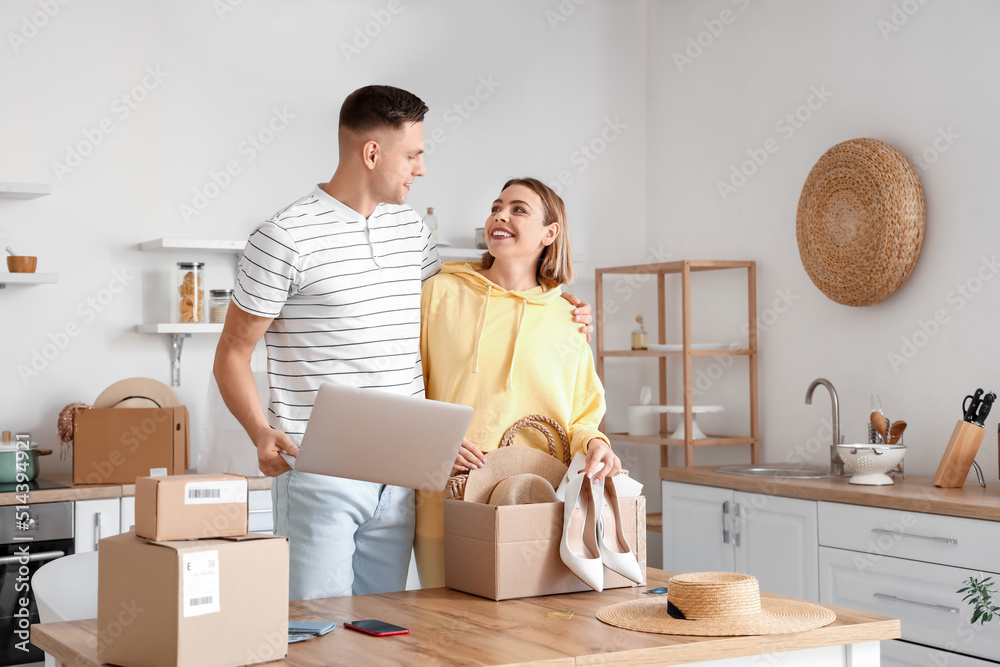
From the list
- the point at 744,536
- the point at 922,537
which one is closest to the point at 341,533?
the point at 922,537

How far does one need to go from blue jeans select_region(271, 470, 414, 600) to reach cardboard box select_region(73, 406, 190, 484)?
1.49 m

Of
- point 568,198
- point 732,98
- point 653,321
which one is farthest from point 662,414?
point 732,98

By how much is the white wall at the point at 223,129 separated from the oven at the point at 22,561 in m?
0.52

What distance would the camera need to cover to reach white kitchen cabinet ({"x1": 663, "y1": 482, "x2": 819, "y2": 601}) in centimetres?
314

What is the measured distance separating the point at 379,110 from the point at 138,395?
1963mm

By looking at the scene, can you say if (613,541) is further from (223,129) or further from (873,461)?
(223,129)

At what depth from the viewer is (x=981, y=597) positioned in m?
2.43

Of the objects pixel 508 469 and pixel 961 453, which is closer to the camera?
pixel 508 469

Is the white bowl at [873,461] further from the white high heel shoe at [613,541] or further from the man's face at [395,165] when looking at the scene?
the man's face at [395,165]

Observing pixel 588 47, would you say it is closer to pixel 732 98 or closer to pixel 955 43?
pixel 732 98

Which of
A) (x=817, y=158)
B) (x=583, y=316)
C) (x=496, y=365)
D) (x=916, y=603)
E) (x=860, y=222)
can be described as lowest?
(x=916, y=603)

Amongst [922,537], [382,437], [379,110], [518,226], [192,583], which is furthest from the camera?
[922,537]

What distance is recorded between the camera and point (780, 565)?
10.6 ft

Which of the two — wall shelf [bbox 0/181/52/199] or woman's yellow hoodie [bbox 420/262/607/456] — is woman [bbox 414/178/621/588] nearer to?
woman's yellow hoodie [bbox 420/262/607/456]
